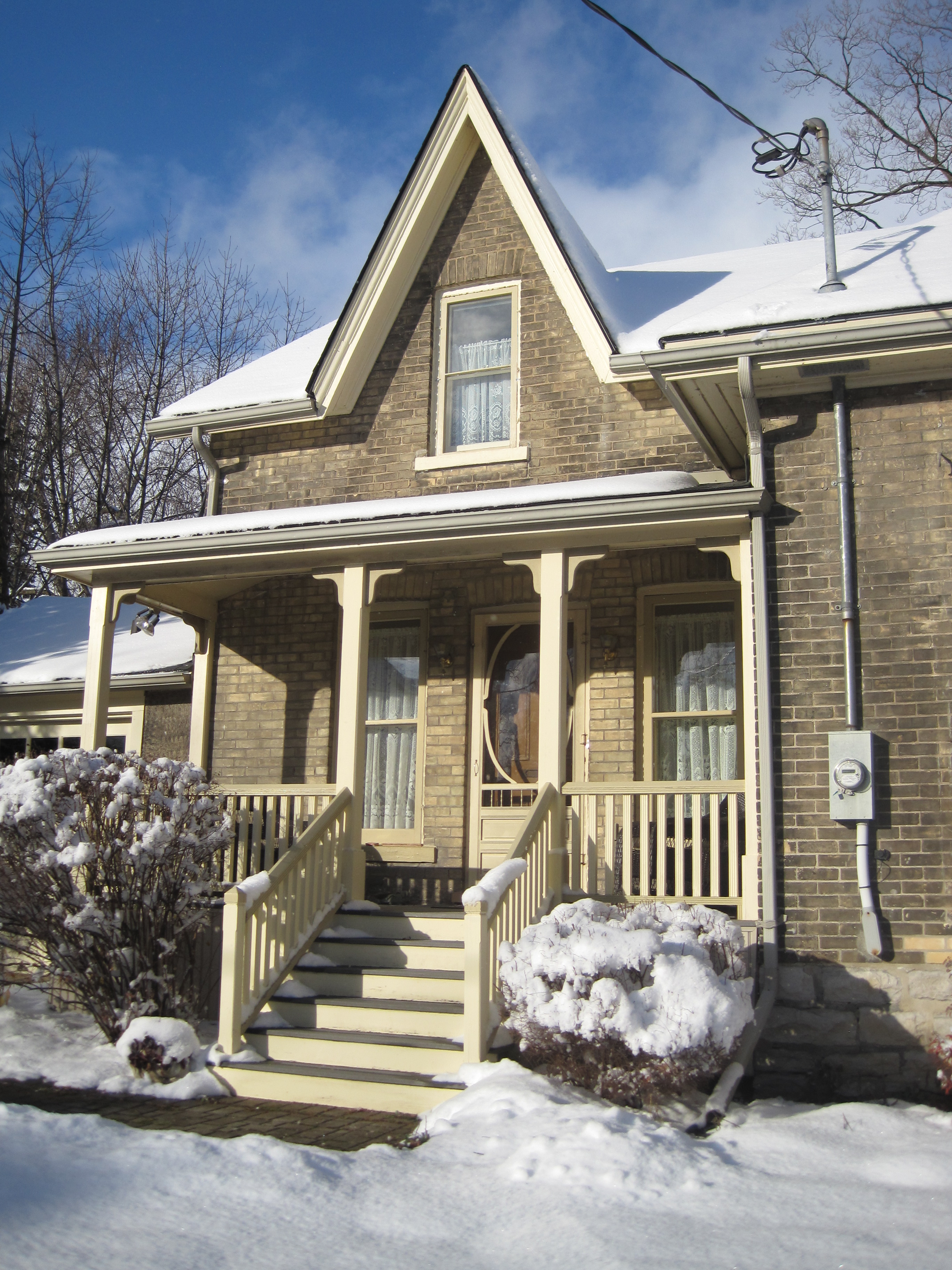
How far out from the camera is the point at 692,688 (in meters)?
9.25

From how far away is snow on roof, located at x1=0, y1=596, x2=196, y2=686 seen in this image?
12.3m

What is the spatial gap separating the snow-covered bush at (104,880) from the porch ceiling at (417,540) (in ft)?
7.27

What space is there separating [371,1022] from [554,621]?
2.89m

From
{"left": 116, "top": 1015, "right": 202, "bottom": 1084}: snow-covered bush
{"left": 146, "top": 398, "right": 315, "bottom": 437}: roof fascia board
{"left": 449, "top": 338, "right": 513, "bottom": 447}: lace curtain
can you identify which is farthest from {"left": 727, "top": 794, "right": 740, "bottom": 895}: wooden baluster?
{"left": 146, "top": 398, "right": 315, "bottom": 437}: roof fascia board

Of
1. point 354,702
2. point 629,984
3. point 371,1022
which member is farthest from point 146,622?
point 629,984

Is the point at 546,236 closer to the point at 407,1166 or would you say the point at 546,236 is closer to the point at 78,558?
the point at 78,558

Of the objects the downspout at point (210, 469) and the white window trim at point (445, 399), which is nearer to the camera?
the white window trim at point (445, 399)

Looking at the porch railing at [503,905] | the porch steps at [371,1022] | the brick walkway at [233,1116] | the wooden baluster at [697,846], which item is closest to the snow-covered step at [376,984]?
the porch steps at [371,1022]

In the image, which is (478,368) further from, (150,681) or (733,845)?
(733,845)

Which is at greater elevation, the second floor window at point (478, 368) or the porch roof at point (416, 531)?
the second floor window at point (478, 368)

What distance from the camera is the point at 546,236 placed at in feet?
33.5

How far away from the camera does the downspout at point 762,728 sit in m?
6.76

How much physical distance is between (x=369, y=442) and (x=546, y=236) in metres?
2.40

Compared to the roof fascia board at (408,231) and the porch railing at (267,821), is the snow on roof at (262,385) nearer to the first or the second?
the roof fascia board at (408,231)
